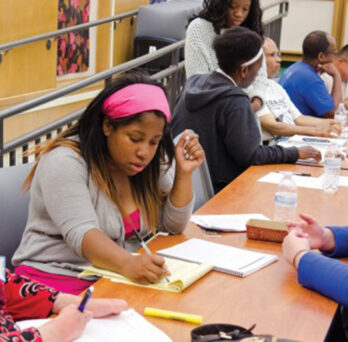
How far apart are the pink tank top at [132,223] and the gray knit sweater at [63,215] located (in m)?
0.04

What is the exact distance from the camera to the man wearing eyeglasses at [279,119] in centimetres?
480

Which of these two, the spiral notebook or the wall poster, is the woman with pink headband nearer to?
the spiral notebook

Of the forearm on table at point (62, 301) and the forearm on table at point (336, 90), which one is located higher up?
the forearm on table at point (62, 301)

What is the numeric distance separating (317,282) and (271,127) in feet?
9.34

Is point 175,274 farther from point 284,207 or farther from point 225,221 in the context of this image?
point 284,207

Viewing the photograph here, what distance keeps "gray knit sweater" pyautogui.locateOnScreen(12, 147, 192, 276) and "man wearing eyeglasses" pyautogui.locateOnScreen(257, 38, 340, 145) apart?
2.54 meters

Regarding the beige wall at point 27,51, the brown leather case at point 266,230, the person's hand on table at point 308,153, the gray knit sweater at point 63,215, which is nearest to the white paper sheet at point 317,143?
the person's hand on table at point 308,153

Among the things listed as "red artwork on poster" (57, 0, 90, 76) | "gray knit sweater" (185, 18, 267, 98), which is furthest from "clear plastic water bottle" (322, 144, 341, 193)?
"red artwork on poster" (57, 0, 90, 76)

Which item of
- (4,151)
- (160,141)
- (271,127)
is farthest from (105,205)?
(271,127)

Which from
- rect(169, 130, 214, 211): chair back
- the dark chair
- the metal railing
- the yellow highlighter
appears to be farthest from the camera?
the dark chair

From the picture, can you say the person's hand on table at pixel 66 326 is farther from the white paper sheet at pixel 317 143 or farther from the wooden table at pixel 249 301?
the white paper sheet at pixel 317 143

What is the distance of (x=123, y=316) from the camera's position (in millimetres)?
1802

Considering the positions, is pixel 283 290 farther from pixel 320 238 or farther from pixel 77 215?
pixel 77 215

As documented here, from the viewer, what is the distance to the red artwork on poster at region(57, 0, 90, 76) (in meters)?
7.75
